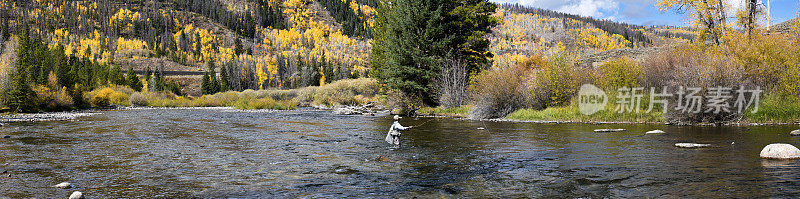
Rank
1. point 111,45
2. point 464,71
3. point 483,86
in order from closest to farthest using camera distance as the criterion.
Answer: point 483,86 → point 464,71 → point 111,45

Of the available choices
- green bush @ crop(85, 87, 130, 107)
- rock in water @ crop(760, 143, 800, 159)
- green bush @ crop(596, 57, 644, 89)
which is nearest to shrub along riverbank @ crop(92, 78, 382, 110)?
green bush @ crop(85, 87, 130, 107)

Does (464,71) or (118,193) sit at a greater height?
(464,71)

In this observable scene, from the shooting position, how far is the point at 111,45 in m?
192

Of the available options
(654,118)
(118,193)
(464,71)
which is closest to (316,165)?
(118,193)

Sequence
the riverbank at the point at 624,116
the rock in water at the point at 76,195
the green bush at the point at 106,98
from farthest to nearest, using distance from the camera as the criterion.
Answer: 1. the green bush at the point at 106,98
2. the riverbank at the point at 624,116
3. the rock in water at the point at 76,195

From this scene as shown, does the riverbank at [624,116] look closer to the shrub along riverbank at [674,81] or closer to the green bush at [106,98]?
the shrub along riverbank at [674,81]

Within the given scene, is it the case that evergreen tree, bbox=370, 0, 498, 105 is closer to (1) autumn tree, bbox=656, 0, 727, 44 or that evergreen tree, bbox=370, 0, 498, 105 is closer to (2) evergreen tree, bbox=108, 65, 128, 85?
(1) autumn tree, bbox=656, 0, 727, 44

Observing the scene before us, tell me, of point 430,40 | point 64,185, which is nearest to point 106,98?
point 430,40

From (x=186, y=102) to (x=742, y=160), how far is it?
230 feet

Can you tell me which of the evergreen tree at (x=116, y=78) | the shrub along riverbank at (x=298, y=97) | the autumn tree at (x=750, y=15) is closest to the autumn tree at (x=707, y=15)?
the autumn tree at (x=750, y=15)

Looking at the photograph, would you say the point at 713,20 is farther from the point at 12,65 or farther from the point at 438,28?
the point at 12,65

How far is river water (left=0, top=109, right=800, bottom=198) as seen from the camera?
28.0ft

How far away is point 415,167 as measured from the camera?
11438 mm

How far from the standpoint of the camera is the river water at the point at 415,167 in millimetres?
8539
